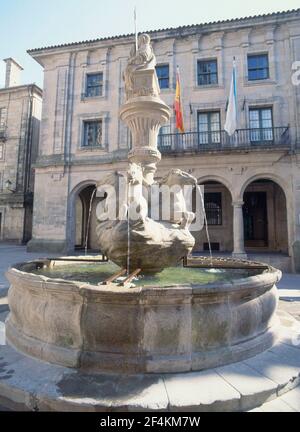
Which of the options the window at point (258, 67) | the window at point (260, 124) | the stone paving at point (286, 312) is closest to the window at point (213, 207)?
the window at point (260, 124)

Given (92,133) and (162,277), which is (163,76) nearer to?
(92,133)

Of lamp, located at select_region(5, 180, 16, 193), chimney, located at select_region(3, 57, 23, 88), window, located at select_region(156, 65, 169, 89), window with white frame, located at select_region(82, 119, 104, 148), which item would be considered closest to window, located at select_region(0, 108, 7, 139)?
chimney, located at select_region(3, 57, 23, 88)

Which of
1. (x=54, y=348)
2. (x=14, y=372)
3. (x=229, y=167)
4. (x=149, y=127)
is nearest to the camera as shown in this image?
(x=14, y=372)

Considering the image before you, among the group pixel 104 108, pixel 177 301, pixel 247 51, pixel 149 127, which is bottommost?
pixel 177 301

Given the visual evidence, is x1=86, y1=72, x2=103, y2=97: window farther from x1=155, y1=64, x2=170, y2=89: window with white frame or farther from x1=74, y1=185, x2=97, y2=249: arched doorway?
Result: x1=74, y1=185, x2=97, y2=249: arched doorway

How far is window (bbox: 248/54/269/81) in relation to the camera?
15344 mm

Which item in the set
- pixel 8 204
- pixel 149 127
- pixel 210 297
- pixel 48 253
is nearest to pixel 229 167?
pixel 149 127

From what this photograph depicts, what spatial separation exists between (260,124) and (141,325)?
15.1 m

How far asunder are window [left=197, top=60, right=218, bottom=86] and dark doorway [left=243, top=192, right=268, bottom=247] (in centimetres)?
758

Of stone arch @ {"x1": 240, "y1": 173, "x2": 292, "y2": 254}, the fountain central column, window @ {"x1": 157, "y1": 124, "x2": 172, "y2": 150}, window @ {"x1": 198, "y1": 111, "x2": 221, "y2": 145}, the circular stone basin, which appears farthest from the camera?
stone arch @ {"x1": 240, "y1": 173, "x2": 292, "y2": 254}

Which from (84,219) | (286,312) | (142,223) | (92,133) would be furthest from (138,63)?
(84,219)
